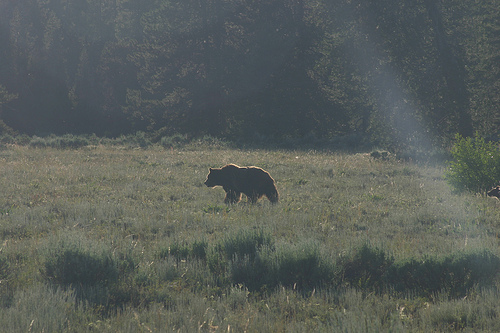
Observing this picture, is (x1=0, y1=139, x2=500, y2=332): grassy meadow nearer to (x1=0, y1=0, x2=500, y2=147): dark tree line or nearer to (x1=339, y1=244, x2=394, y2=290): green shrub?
(x1=339, y1=244, x2=394, y2=290): green shrub

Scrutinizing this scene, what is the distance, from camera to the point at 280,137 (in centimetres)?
2969

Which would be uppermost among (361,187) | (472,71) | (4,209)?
(472,71)

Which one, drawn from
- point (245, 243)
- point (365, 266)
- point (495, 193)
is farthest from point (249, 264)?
point (495, 193)

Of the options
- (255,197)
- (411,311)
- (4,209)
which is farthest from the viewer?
(255,197)

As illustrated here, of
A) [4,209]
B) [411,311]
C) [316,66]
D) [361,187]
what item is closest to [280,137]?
[316,66]

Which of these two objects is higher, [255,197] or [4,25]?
[4,25]

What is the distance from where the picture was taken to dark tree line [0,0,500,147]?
2425cm

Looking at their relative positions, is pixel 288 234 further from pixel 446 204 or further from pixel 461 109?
pixel 461 109

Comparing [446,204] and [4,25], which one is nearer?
[446,204]

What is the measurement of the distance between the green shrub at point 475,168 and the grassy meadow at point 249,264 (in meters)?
0.54

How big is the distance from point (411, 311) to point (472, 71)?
79.8 feet

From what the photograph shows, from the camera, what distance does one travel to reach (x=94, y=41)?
1560 inches

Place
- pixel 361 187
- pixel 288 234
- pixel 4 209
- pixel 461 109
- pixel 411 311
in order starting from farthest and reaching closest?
pixel 461 109, pixel 361 187, pixel 4 209, pixel 288 234, pixel 411 311

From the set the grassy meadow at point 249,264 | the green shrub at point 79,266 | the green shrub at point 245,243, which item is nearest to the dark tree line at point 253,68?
the grassy meadow at point 249,264
